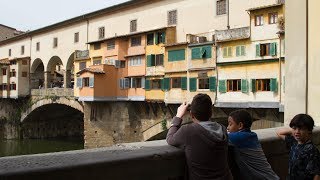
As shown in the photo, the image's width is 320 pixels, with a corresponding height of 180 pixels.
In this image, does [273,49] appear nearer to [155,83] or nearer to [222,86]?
[222,86]

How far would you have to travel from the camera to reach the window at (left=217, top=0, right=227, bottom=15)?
79.7 ft

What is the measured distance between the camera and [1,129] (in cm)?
4416

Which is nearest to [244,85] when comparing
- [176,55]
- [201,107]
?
[176,55]

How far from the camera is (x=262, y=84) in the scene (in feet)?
67.4

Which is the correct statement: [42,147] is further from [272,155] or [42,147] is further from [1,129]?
[272,155]

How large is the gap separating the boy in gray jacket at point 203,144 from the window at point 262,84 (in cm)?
1856

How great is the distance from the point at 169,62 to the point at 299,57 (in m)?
20.5

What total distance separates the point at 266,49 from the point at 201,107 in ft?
61.8

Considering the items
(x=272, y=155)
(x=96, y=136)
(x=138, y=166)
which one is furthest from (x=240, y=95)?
(x=138, y=166)

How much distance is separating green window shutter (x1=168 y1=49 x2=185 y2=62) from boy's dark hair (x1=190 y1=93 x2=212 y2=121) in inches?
884

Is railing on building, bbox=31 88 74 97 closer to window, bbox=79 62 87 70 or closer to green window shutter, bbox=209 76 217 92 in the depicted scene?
window, bbox=79 62 87 70

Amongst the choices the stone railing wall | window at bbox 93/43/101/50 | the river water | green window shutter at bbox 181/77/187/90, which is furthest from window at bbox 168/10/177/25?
the stone railing wall

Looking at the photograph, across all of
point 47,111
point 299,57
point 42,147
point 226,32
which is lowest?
point 42,147

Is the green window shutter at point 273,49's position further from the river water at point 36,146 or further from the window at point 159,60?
the river water at point 36,146
